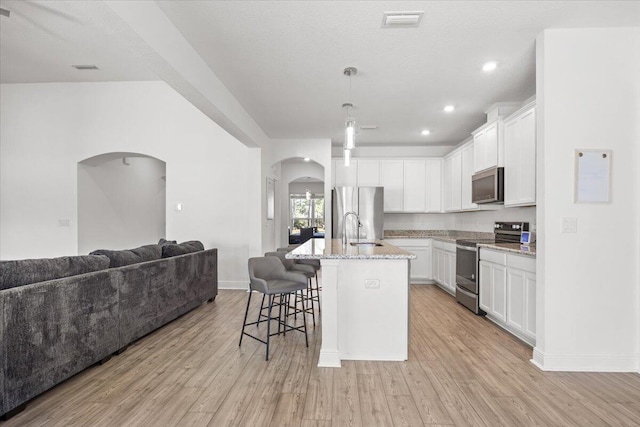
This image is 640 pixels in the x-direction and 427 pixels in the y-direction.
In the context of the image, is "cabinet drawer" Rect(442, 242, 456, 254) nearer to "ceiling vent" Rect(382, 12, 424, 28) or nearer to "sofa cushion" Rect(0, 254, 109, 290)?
"ceiling vent" Rect(382, 12, 424, 28)

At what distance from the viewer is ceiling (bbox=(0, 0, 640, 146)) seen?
2285mm

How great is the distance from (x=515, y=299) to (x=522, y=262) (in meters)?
0.40

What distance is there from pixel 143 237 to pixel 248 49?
5.11 m

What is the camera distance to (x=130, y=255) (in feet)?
10.5

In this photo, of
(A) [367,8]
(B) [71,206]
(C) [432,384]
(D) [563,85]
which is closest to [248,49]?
(A) [367,8]

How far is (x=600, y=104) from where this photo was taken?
8.55 ft

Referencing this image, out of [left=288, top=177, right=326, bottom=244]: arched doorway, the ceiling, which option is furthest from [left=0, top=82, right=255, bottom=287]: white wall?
[left=288, top=177, right=326, bottom=244]: arched doorway

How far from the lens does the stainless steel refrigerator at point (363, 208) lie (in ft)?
19.3

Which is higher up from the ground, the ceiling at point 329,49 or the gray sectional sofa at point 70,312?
the ceiling at point 329,49

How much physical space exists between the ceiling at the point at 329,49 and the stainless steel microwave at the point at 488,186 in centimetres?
87

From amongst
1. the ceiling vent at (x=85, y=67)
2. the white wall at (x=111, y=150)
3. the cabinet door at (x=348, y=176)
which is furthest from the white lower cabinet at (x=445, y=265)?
the ceiling vent at (x=85, y=67)

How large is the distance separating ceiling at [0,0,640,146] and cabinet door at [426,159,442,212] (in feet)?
4.60

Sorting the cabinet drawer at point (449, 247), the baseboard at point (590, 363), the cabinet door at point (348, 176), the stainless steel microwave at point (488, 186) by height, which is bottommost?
the baseboard at point (590, 363)

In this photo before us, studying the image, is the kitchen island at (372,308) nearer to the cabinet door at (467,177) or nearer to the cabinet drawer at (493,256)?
the cabinet drawer at (493,256)
